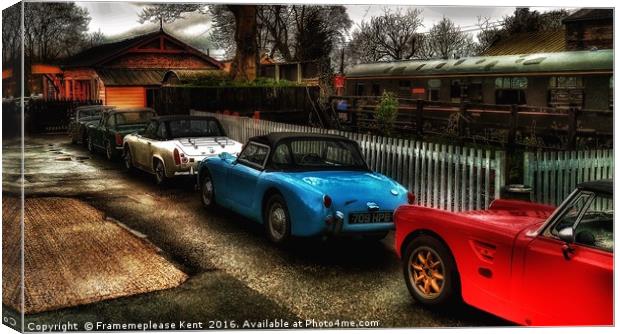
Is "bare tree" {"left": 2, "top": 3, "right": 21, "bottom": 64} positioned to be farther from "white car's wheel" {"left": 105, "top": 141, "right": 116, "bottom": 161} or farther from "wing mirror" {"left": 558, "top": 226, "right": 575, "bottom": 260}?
"white car's wheel" {"left": 105, "top": 141, "right": 116, "bottom": 161}

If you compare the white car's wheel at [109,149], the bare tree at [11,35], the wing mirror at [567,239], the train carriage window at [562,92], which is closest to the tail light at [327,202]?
the wing mirror at [567,239]

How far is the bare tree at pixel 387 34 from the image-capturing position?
698 centimetres

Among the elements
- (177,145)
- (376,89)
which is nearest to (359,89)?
(376,89)

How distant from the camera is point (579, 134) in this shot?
29.1 feet

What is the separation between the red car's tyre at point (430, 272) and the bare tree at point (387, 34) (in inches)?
97.1

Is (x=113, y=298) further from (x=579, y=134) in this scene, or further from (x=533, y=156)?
(x=579, y=134)

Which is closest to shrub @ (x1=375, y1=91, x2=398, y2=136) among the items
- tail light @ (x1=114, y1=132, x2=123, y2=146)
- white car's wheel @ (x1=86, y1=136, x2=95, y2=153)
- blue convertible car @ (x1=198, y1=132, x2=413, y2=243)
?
blue convertible car @ (x1=198, y1=132, x2=413, y2=243)

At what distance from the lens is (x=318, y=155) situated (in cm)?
811

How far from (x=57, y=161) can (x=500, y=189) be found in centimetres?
547

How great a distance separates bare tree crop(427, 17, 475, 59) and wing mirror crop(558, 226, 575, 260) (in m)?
3.14

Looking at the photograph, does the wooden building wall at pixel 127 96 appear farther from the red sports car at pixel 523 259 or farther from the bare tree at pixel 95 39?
the red sports car at pixel 523 259

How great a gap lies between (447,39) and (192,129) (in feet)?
16.2

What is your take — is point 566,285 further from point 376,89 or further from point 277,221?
point 376,89

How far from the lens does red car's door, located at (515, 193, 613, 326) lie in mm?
4414
